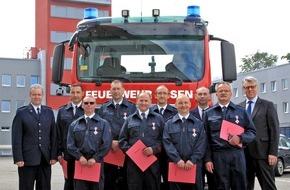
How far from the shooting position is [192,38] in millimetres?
8562

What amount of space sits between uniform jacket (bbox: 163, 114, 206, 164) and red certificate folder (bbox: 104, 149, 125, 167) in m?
0.80

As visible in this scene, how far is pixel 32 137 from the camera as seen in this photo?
7199 mm

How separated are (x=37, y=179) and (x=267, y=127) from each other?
3.32m

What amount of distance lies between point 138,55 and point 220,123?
2334mm

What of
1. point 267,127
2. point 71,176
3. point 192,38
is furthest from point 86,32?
point 267,127

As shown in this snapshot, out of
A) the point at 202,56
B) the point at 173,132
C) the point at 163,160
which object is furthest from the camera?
the point at 202,56

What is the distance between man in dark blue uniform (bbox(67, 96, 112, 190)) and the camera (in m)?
6.66

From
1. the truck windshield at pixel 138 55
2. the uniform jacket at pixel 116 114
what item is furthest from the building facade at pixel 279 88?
the uniform jacket at pixel 116 114

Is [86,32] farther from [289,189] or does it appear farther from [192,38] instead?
[289,189]

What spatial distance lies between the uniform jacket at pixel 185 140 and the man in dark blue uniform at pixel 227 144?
168mm

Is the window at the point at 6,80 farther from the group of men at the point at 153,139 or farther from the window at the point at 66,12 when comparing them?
the group of men at the point at 153,139

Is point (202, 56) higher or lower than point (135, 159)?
higher

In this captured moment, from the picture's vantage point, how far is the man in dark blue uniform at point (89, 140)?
6664mm

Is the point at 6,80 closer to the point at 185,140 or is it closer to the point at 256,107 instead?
Result: the point at 256,107
